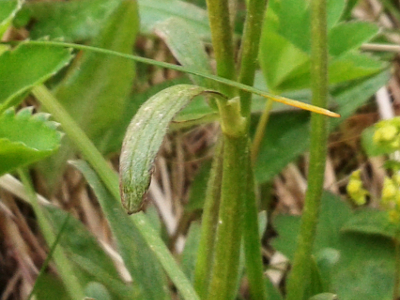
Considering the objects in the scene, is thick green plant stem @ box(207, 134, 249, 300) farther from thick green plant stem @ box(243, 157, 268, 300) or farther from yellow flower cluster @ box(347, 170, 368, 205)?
yellow flower cluster @ box(347, 170, 368, 205)

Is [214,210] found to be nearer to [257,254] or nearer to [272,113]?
[257,254]

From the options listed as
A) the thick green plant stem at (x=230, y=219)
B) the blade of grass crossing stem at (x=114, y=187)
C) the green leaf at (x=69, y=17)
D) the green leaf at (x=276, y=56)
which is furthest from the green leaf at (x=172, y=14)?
the thick green plant stem at (x=230, y=219)

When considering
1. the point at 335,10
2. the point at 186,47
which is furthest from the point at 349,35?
the point at 186,47

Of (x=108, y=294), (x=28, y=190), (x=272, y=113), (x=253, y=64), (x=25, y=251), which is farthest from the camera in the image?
(x=272, y=113)

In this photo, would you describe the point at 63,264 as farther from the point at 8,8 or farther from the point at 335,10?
the point at 335,10

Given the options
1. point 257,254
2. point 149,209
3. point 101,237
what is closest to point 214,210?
point 257,254

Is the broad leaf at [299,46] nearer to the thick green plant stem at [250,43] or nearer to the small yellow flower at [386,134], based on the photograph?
the small yellow flower at [386,134]

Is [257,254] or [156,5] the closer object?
[257,254]
